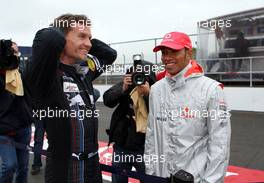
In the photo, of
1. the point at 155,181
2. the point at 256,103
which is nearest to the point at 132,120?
the point at 155,181

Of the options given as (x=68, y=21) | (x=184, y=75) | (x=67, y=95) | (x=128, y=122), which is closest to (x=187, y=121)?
(x=184, y=75)

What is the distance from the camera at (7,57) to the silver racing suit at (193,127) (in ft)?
4.77

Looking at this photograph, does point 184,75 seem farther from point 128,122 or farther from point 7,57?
point 7,57

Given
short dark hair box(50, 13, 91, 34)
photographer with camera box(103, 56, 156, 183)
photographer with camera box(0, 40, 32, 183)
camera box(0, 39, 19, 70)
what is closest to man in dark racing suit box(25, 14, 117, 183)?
short dark hair box(50, 13, 91, 34)

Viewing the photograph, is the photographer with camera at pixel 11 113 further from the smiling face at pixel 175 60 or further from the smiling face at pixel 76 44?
the smiling face at pixel 175 60

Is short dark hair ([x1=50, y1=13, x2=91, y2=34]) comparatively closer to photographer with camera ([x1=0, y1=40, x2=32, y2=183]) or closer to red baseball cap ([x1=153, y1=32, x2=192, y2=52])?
red baseball cap ([x1=153, y1=32, x2=192, y2=52])

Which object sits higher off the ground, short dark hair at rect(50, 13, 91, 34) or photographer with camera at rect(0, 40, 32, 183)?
short dark hair at rect(50, 13, 91, 34)

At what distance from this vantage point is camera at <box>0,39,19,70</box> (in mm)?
2902

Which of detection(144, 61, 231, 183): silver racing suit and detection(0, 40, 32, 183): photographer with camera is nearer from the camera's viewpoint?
detection(144, 61, 231, 183): silver racing suit

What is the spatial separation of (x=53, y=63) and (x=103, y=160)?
4139mm

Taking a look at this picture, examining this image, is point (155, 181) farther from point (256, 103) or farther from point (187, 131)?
point (256, 103)

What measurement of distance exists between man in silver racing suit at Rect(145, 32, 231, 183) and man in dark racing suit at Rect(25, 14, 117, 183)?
46 centimetres

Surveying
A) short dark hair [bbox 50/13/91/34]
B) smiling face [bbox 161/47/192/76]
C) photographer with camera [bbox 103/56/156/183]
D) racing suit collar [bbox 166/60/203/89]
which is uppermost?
short dark hair [bbox 50/13/91/34]

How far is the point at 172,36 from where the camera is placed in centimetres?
223
